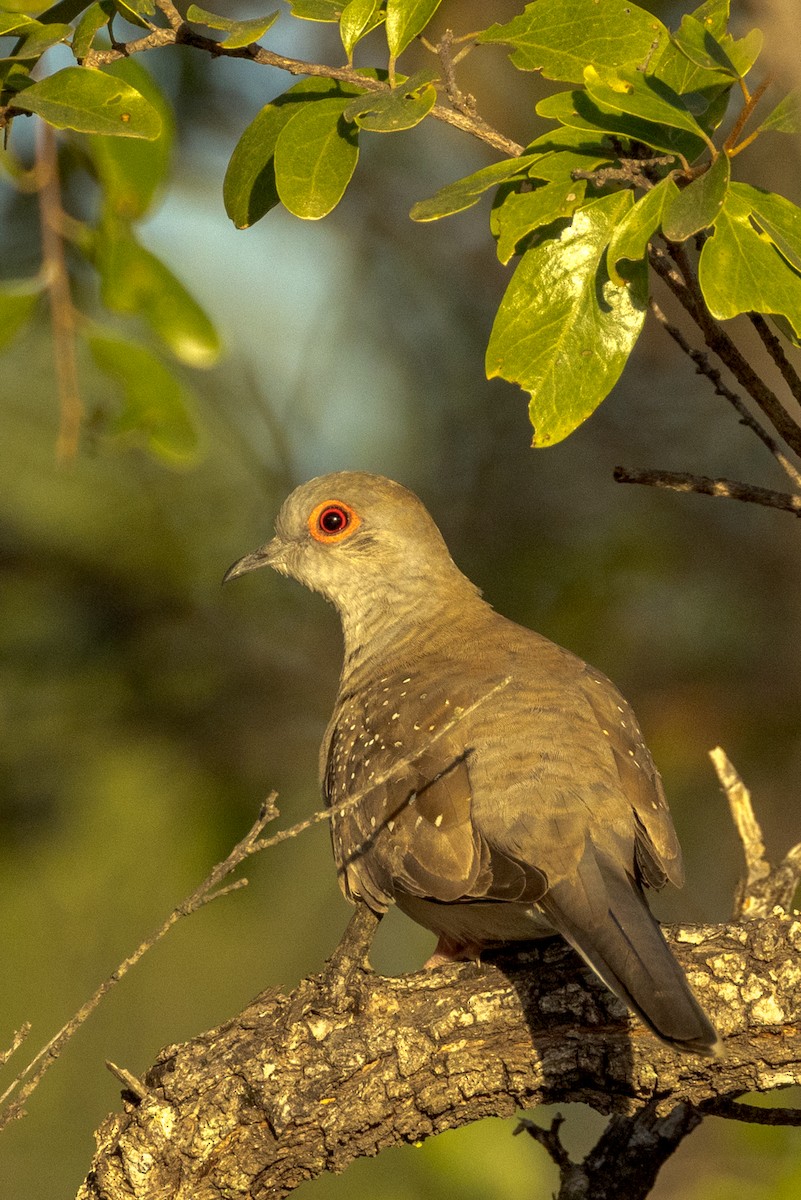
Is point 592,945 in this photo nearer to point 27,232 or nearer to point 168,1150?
point 168,1150

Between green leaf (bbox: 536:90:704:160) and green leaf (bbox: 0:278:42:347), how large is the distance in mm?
2095

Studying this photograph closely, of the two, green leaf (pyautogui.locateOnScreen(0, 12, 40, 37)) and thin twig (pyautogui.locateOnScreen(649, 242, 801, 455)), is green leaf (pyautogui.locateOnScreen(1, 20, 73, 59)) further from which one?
thin twig (pyautogui.locateOnScreen(649, 242, 801, 455))

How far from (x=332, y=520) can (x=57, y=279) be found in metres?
1.62

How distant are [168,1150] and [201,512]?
17.1 feet

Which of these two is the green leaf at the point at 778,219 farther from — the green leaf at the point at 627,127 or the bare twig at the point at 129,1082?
the bare twig at the point at 129,1082

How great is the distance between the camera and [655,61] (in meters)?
3.10

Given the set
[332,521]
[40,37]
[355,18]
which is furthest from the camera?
[332,521]

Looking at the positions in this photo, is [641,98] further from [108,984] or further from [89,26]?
[108,984]

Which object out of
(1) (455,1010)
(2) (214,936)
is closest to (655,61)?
(1) (455,1010)

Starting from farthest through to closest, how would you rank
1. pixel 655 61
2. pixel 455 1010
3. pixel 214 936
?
pixel 214 936, pixel 455 1010, pixel 655 61

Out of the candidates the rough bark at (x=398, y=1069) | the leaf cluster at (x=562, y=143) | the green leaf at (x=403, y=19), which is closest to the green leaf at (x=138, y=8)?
the leaf cluster at (x=562, y=143)

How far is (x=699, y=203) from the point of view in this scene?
268 cm

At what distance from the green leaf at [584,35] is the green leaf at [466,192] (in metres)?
0.26

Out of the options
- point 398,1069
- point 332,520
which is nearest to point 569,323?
point 398,1069
